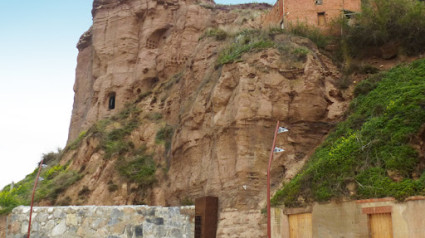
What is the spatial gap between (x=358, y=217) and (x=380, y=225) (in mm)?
639

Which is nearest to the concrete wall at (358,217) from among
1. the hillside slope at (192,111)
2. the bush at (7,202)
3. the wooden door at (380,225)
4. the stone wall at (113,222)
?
the wooden door at (380,225)

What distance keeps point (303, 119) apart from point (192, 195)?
5.62m

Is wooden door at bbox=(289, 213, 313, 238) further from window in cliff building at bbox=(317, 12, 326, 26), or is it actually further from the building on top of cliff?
window in cliff building at bbox=(317, 12, 326, 26)

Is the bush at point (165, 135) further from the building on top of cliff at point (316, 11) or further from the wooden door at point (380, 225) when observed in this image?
the wooden door at point (380, 225)

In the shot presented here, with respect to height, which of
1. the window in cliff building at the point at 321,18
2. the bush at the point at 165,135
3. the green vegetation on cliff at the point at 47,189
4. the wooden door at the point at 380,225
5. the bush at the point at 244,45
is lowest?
the wooden door at the point at 380,225

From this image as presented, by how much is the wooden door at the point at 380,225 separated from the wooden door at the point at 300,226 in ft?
6.71

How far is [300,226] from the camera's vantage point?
15031 millimetres

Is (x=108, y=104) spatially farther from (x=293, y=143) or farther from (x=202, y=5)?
(x=293, y=143)

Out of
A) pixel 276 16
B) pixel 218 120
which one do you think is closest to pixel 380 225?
pixel 218 120

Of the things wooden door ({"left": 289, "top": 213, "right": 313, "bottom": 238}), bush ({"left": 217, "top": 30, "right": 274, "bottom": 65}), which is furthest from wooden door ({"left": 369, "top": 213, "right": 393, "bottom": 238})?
bush ({"left": 217, "top": 30, "right": 274, "bottom": 65})

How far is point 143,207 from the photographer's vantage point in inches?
738

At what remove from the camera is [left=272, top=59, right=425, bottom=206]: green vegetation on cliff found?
13.4 m

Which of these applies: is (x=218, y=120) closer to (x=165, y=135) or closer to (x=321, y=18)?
(x=165, y=135)

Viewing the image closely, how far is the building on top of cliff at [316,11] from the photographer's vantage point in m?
23.5
